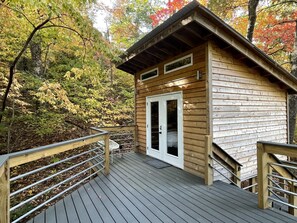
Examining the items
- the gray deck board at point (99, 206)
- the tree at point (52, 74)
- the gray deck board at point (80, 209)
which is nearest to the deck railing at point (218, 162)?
the gray deck board at point (99, 206)

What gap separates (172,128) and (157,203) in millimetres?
2279

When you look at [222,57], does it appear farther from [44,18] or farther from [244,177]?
[44,18]

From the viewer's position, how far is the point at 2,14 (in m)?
4.38

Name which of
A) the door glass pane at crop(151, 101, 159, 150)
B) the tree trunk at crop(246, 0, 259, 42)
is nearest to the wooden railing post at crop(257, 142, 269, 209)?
the door glass pane at crop(151, 101, 159, 150)

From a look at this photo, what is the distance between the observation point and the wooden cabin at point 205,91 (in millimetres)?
3721

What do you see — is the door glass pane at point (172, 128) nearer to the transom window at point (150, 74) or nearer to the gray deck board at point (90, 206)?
the transom window at point (150, 74)

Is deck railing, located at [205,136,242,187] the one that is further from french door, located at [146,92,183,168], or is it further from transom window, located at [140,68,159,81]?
transom window, located at [140,68,159,81]

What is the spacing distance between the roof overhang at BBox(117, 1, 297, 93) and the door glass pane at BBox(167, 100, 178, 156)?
4.48 feet

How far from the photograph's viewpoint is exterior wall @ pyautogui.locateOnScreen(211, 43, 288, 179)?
12.8 feet

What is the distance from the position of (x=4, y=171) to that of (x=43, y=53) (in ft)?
24.3

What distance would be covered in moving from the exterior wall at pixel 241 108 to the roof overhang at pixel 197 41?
0.83 ft

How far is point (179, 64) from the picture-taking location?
4.54 metres

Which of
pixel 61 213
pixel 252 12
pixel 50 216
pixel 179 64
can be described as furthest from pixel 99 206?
pixel 252 12

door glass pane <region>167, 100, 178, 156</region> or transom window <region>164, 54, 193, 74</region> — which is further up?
transom window <region>164, 54, 193, 74</region>
